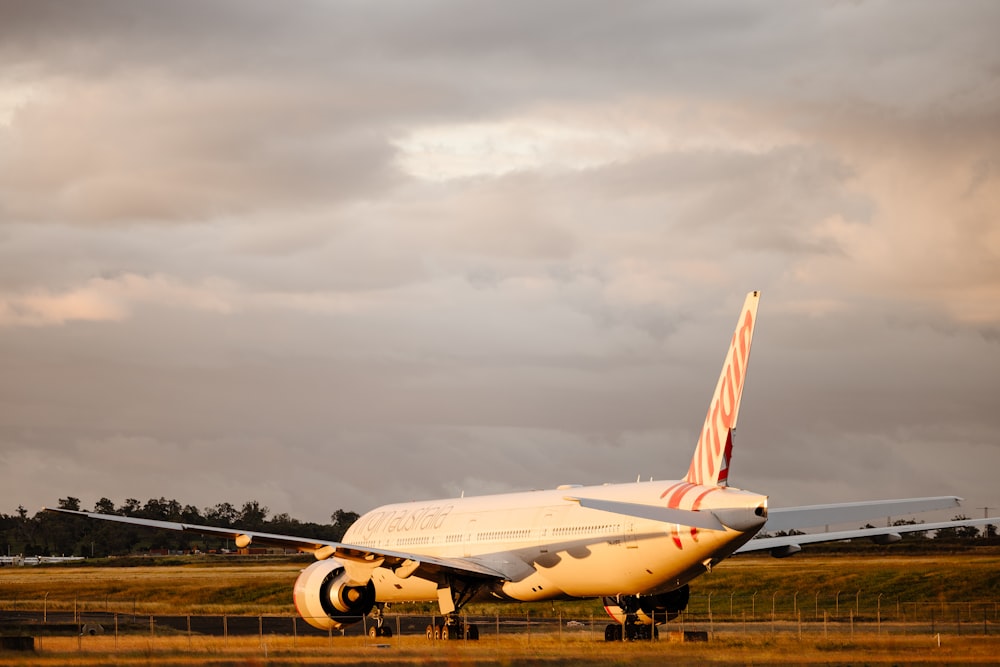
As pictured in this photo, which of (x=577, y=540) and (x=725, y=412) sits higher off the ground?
(x=725, y=412)

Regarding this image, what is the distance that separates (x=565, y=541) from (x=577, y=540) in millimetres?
475

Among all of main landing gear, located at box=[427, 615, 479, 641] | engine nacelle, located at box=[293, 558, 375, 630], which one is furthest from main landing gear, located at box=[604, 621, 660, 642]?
engine nacelle, located at box=[293, 558, 375, 630]

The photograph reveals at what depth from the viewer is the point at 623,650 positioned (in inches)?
1224

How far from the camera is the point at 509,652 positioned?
30.2 meters

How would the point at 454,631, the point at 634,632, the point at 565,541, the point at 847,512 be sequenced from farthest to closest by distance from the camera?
the point at 454,631, the point at 634,632, the point at 565,541, the point at 847,512

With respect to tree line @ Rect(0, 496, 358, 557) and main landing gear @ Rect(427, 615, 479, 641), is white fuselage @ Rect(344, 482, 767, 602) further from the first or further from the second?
tree line @ Rect(0, 496, 358, 557)

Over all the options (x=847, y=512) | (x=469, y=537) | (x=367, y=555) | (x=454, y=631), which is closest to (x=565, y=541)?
(x=454, y=631)

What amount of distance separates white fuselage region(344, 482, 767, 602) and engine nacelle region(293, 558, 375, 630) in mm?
854

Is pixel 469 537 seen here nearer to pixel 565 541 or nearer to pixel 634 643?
pixel 565 541

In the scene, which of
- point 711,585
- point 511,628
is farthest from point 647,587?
point 711,585

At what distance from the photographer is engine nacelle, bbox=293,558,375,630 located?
134 ft

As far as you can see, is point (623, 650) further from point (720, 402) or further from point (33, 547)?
point (33, 547)

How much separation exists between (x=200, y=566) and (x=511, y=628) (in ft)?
188

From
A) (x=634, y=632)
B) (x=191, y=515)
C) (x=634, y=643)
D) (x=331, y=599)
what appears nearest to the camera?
(x=634, y=643)
